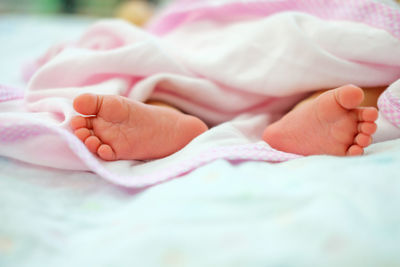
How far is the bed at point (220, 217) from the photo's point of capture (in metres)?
0.33

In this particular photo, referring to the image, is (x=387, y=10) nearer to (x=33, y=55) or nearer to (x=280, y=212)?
(x=280, y=212)

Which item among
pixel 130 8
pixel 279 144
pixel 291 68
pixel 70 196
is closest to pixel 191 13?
pixel 291 68

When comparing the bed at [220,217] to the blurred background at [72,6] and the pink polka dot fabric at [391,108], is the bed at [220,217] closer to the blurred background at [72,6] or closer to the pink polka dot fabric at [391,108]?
the pink polka dot fabric at [391,108]

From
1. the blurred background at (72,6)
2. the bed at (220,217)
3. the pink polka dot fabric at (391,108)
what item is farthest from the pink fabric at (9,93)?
the blurred background at (72,6)

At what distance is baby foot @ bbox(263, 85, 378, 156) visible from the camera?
497mm

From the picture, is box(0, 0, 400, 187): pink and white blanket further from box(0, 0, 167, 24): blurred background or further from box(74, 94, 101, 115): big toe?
box(0, 0, 167, 24): blurred background

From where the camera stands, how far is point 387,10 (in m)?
0.70

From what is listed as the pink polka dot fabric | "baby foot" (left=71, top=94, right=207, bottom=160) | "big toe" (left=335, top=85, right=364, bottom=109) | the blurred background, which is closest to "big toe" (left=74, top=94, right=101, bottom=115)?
"baby foot" (left=71, top=94, right=207, bottom=160)

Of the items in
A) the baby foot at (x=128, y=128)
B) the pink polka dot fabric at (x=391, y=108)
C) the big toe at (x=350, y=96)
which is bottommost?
the baby foot at (x=128, y=128)

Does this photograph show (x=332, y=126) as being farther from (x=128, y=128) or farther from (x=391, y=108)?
(x=128, y=128)

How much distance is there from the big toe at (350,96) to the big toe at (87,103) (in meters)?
0.37

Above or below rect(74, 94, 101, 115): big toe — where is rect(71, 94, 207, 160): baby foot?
below

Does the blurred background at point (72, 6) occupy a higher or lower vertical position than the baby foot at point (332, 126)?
lower

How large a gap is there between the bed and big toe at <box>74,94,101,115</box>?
112 millimetres
